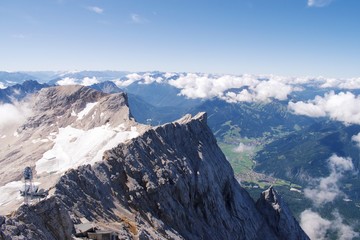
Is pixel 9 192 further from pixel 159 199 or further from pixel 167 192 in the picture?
pixel 159 199

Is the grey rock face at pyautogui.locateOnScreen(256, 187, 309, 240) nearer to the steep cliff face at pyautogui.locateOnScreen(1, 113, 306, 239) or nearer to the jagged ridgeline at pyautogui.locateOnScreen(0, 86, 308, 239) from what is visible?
the jagged ridgeline at pyautogui.locateOnScreen(0, 86, 308, 239)

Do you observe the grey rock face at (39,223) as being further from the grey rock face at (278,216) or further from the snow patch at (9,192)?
the snow patch at (9,192)

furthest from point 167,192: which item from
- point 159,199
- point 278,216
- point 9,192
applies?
point 9,192

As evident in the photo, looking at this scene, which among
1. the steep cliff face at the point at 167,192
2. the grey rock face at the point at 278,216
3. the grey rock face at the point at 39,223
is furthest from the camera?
the grey rock face at the point at 278,216

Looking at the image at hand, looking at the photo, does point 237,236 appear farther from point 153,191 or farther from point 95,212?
point 95,212

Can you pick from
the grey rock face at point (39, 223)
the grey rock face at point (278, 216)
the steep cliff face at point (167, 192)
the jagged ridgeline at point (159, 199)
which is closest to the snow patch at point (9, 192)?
the jagged ridgeline at point (159, 199)

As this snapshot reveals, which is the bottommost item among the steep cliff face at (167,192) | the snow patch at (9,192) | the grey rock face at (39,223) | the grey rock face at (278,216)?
the snow patch at (9,192)

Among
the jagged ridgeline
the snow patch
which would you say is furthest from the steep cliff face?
the snow patch
